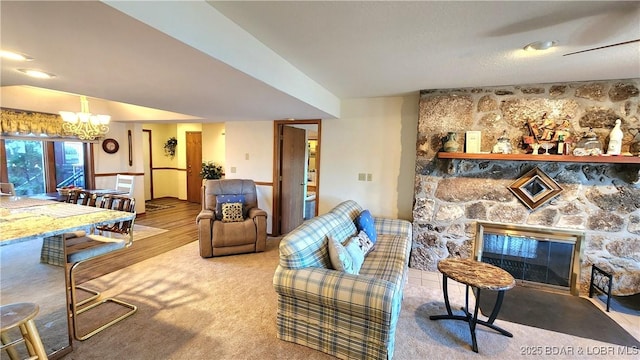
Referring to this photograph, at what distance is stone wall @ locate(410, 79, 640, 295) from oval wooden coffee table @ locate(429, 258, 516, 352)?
103 centimetres

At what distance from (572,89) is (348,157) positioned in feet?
8.48

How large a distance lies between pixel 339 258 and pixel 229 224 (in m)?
2.10

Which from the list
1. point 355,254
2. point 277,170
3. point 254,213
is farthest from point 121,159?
point 355,254

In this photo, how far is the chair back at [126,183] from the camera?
4.83m

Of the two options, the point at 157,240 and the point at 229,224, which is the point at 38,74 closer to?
the point at 229,224

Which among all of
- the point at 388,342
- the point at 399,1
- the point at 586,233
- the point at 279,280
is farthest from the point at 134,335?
the point at 586,233

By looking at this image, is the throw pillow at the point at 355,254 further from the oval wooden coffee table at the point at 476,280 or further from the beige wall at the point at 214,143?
the beige wall at the point at 214,143

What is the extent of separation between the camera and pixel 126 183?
4.92 m

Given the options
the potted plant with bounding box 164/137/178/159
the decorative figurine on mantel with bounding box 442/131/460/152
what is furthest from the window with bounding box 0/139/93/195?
the decorative figurine on mantel with bounding box 442/131/460/152

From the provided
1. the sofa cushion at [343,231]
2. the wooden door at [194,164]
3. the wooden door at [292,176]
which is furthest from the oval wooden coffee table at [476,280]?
the wooden door at [194,164]

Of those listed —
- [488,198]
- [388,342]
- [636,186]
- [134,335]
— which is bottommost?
[134,335]

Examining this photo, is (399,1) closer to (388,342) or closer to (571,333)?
(388,342)

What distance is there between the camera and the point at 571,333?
229 cm

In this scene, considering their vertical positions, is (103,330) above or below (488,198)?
below
